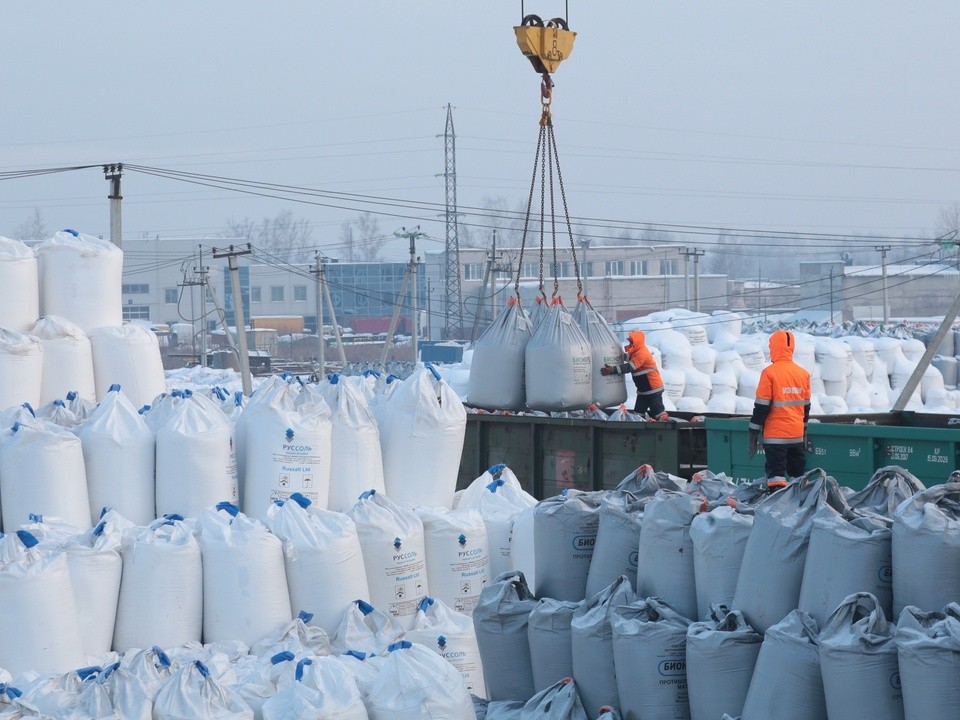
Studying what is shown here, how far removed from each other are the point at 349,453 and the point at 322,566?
3.67 ft

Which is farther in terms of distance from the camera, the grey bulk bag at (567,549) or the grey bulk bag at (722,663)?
the grey bulk bag at (567,549)

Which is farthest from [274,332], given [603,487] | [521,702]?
[521,702]

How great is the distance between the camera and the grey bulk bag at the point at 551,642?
4.47 m

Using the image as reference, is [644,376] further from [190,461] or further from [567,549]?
[567,549]

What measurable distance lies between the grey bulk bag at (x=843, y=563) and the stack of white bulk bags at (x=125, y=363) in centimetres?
484

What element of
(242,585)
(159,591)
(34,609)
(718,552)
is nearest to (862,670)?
(718,552)

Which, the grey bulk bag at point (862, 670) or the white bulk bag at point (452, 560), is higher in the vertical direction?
the grey bulk bag at point (862, 670)

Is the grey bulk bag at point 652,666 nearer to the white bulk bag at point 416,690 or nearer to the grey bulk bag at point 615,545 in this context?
the grey bulk bag at point 615,545

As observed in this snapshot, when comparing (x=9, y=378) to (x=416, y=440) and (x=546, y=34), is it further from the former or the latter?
(x=546, y=34)

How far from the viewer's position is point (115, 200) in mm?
15922

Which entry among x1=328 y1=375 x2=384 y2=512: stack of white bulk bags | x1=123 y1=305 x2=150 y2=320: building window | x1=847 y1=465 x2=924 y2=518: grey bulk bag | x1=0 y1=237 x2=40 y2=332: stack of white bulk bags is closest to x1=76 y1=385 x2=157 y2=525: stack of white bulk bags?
x1=328 y1=375 x2=384 y2=512: stack of white bulk bags

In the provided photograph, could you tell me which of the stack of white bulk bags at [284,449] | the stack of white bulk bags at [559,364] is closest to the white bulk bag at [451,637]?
the stack of white bulk bags at [284,449]

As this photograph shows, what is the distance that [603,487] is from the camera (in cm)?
845

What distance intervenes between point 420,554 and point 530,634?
4.73 ft
